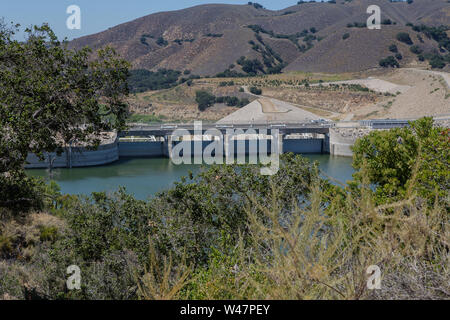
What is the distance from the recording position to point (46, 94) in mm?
9984

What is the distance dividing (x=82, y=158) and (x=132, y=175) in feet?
24.1

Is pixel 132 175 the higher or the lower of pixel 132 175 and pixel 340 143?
the lower

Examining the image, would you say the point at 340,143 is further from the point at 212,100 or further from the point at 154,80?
the point at 154,80

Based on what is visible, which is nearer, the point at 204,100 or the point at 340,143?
the point at 340,143

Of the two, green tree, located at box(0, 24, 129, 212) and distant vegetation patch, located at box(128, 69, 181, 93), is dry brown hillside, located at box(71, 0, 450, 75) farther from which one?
green tree, located at box(0, 24, 129, 212)

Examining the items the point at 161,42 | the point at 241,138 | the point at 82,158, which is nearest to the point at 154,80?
the point at 161,42

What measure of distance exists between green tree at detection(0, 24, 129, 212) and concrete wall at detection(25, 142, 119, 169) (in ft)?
115

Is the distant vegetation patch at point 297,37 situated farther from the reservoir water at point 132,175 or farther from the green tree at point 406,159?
the green tree at point 406,159

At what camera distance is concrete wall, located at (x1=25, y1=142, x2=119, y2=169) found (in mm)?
46594

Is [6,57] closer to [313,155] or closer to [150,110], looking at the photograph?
[313,155]

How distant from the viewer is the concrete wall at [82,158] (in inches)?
1834

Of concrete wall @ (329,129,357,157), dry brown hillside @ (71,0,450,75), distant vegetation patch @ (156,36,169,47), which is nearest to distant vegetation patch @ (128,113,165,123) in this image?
concrete wall @ (329,129,357,157)

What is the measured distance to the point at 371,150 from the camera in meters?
18.4

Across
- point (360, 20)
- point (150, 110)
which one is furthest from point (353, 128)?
point (360, 20)
